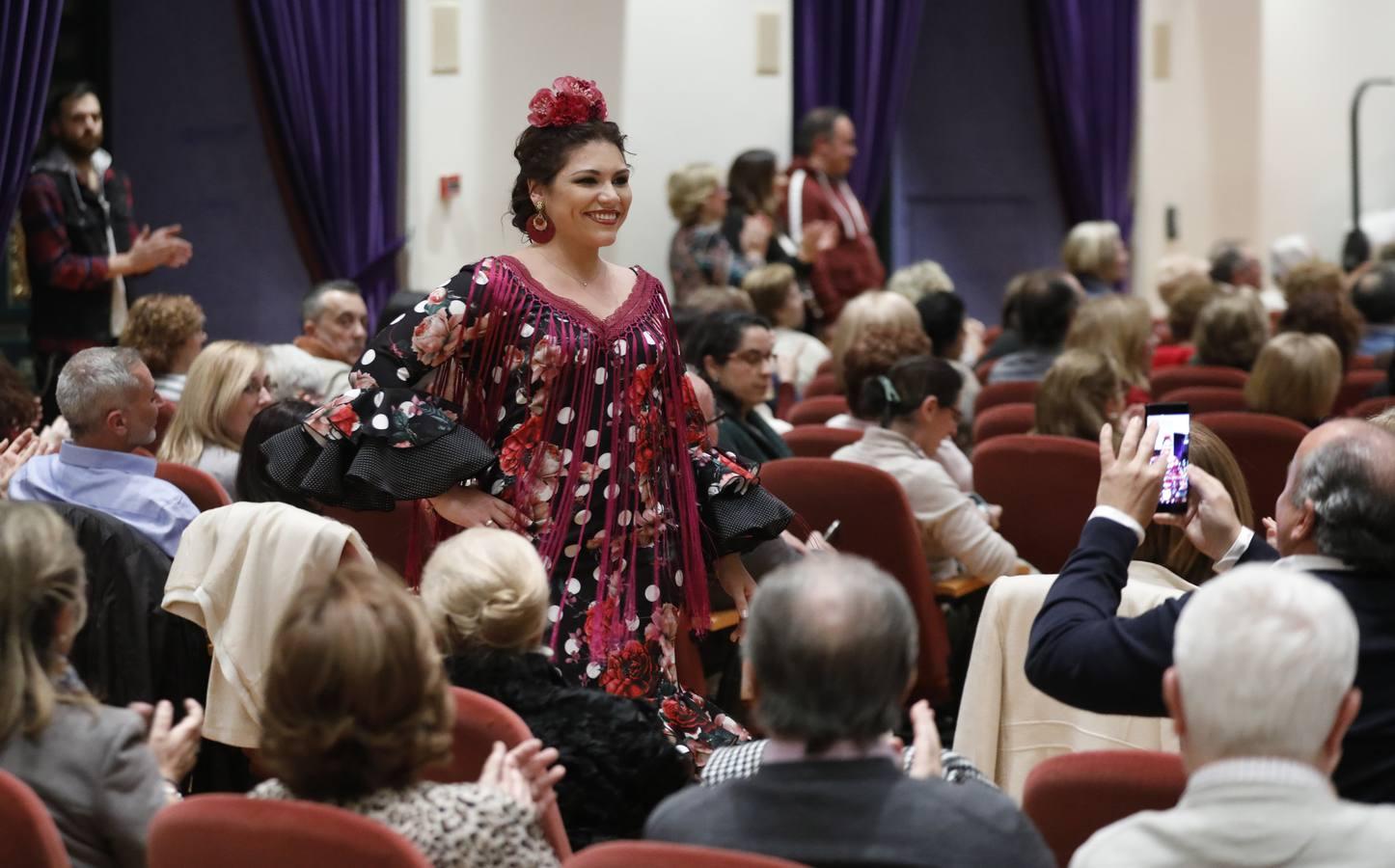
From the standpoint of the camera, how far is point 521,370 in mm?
3053

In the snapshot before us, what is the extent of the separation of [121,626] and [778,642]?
6.20 feet

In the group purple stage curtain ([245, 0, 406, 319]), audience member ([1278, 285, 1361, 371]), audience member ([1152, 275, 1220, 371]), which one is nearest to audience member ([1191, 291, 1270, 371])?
audience member ([1278, 285, 1361, 371])

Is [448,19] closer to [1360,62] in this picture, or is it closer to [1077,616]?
[1077,616]

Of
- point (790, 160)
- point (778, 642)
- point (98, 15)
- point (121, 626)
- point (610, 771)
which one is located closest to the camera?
point (778, 642)

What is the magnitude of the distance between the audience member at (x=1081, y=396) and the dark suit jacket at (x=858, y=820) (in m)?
3.00

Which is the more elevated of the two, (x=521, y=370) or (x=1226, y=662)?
(x=521, y=370)

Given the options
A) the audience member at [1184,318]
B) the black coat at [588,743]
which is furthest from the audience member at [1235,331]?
the black coat at [588,743]

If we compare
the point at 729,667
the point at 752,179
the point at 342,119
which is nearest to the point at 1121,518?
the point at 729,667

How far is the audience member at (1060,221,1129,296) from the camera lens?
9.08 metres

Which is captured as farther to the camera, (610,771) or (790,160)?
(790,160)

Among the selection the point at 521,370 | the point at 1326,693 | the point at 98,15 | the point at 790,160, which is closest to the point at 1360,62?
the point at 790,160

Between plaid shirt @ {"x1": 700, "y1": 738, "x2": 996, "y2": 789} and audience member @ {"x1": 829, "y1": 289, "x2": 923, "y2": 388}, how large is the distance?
3561 mm

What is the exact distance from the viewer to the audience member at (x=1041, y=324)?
260 inches

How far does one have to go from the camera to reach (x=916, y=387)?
470 centimetres
